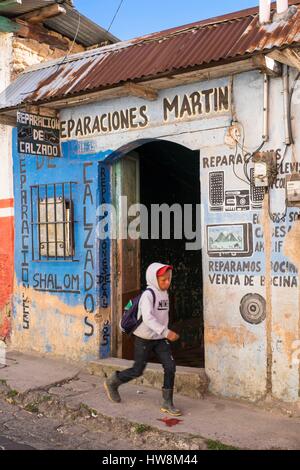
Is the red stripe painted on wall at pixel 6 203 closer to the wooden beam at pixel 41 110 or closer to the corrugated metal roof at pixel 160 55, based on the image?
the corrugated metal roof at pixel 160 55

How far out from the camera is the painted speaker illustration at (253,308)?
598 centimetres

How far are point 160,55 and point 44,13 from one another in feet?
11.2

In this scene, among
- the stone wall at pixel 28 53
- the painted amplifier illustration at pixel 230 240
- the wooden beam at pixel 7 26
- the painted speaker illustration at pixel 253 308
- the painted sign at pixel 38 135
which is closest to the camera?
the painted speaker illustration at pixel 253 308

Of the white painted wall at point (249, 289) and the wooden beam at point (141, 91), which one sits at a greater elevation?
the wooden beam at point (141, 91)

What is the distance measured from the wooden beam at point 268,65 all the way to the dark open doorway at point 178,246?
3.44 m

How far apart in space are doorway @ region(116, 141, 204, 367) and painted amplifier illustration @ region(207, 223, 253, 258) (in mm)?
2326

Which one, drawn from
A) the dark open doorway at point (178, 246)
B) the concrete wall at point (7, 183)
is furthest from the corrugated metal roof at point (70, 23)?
the dark open doorway at point (178, 246)

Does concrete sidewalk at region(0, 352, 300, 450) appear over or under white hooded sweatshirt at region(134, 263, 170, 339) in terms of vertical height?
→ under

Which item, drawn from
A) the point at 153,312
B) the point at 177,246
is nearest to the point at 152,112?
the point at 153,312

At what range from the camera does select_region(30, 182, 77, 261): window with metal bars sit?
7.95 metres

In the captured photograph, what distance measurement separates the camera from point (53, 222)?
8.15 m

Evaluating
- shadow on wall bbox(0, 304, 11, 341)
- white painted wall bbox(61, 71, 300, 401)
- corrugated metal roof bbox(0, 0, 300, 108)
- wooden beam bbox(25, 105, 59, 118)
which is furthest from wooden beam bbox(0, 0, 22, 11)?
shadow on wall bbox(0, 304, 11, 341)

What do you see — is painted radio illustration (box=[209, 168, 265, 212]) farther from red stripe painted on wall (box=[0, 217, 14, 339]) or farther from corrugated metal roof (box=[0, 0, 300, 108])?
red stripe painted on wall (box=[0, 217, 14, 339])

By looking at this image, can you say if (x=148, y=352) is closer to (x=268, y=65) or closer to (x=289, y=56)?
(x=268, y=65)
